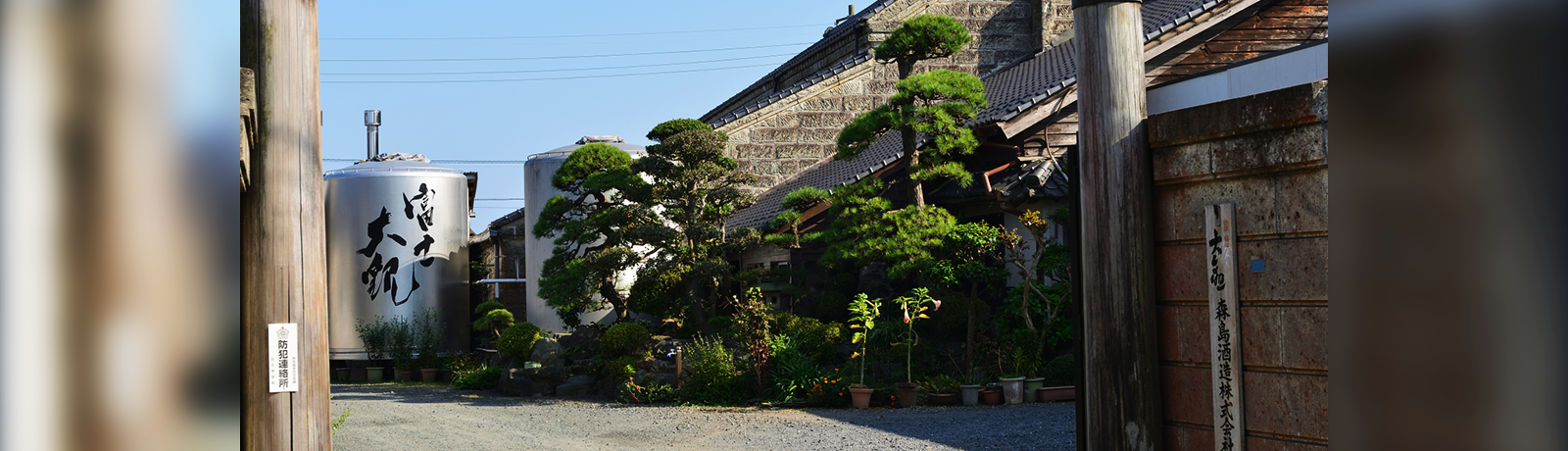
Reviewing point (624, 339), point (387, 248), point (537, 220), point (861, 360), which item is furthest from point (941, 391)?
point (387, 248)

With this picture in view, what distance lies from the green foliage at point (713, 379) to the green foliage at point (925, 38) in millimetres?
4877

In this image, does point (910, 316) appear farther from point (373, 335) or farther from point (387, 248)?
point (387, 248)

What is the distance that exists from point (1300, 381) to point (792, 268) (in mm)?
12607

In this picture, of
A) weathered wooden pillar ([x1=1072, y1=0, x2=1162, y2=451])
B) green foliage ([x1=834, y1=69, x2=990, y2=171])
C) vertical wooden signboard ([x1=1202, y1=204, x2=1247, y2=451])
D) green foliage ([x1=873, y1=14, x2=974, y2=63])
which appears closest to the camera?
vertical wooden signboard ([x1=1202, y1=204, x2=1247, y2=451])

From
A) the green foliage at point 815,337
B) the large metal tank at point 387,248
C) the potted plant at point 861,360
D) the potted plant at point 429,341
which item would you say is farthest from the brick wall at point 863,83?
the potted plant at point 861,360

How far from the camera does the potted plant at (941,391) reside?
A: 12766 millimetres

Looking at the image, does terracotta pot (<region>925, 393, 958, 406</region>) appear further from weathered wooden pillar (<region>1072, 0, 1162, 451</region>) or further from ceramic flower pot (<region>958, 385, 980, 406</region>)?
weathered wooden pillar (<region>1072, 0, 1162, 451</region>)

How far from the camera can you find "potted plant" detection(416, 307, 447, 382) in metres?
21.1

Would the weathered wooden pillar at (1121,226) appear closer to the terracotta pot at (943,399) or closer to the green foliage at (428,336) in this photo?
the terracotta pot at (943,399)

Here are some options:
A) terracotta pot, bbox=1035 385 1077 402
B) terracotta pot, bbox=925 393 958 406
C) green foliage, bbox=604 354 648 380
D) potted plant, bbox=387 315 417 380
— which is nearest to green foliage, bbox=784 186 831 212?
green foliage, bbox=604 354 648 380

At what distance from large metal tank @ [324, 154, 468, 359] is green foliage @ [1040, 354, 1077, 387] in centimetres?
1356

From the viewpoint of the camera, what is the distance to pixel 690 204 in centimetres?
1553

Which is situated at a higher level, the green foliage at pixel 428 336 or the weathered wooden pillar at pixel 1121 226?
the weathered wooden pillar at pixel 1121 226
